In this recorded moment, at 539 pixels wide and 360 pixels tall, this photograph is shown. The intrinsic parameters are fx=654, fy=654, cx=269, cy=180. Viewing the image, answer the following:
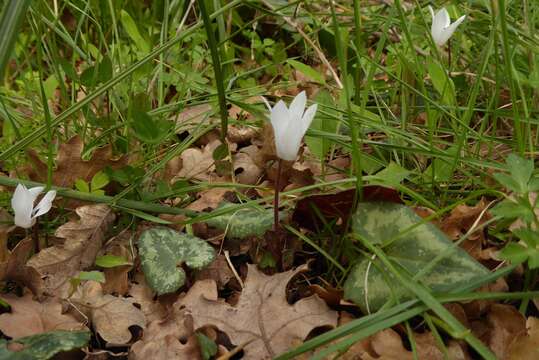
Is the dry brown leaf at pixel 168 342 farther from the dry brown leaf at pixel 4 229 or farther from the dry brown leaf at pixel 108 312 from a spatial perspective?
the dry brown leaf at pixel 4 229

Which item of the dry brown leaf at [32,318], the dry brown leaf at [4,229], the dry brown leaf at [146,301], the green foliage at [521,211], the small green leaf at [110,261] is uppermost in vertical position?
the green foliage at [521,211]

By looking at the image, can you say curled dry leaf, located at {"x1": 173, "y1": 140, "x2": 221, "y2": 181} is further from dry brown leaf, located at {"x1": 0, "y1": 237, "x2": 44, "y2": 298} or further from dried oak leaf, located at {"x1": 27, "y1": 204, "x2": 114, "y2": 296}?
dry brown leaf, located at {"x1": 0, "y1": 237, "x2": 44, "y2": 298}

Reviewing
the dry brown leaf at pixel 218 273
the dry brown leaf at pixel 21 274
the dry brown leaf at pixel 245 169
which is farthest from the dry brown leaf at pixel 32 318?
the dry brown leaf at pixel 245 169

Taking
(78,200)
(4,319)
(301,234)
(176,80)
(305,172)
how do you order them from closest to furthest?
1. (4,319)
2. (301,234)
3. (78,200)
4. (305,172)
5. (176,80)

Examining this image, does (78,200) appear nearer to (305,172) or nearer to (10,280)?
(10,280)

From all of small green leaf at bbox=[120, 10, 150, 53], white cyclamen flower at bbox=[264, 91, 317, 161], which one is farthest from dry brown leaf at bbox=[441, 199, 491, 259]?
small green leaf at bbox=[120, 10, 150, 53]

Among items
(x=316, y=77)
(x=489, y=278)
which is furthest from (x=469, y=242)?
(x=316, y=77)
